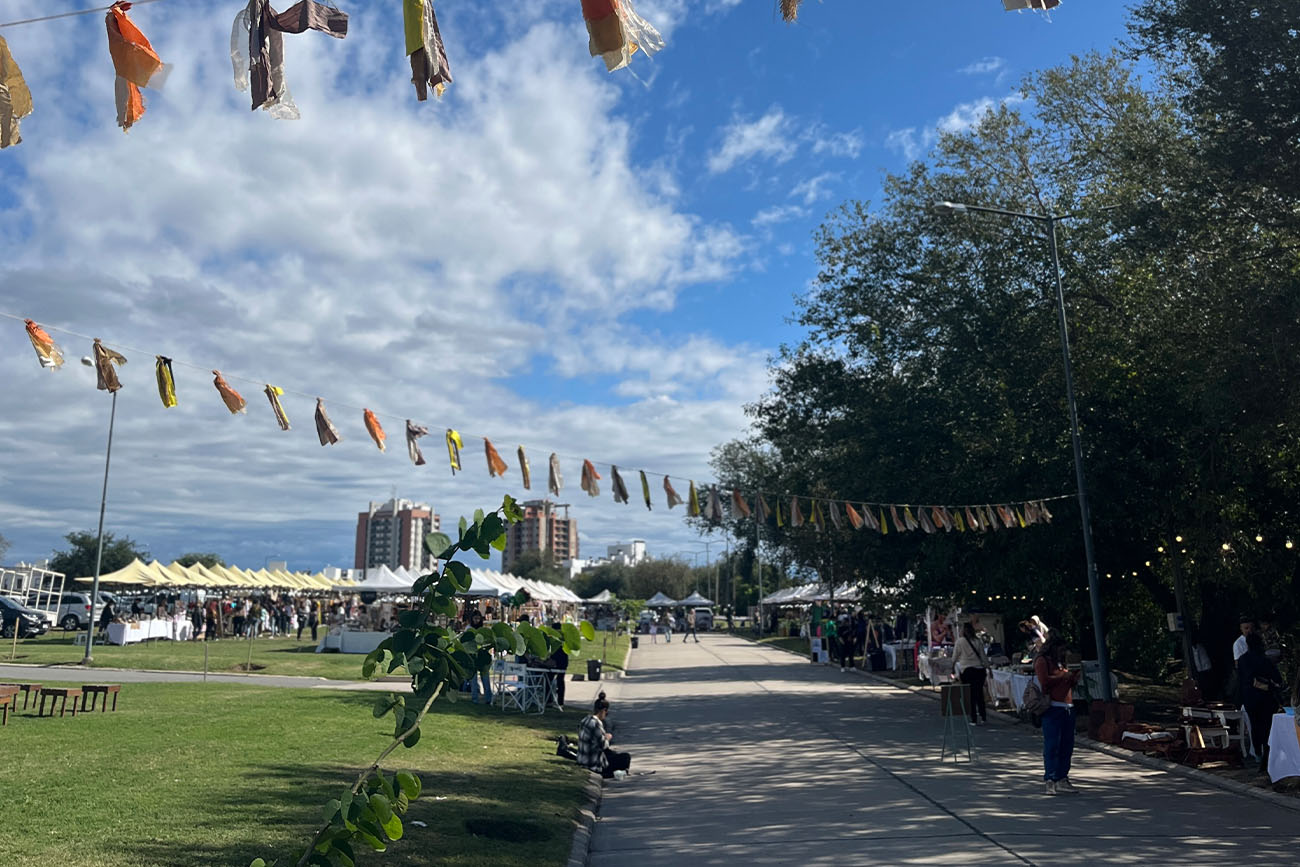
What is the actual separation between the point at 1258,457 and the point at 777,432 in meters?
13.1

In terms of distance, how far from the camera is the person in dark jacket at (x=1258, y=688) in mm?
12625

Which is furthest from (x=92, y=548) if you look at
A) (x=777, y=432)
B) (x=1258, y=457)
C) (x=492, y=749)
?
(x=1258, y=457)

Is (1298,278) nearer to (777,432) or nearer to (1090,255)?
(1090,255)

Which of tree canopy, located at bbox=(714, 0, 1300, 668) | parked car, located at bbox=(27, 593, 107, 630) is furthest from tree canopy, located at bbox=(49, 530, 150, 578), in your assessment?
tree canopy, located at bbox=(714, 0, 1300, 668)

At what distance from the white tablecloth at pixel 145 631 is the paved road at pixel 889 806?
81.9 ft

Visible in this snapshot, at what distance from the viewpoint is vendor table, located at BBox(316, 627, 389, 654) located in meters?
34.1

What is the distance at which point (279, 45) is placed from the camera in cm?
477

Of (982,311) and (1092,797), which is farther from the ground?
(982,311)

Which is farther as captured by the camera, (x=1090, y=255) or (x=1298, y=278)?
(x=1090, y=255)

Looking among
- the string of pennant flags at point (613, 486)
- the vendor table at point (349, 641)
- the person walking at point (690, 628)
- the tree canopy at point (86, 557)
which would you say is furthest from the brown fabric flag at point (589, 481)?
the tree canopy at point (86, 557)

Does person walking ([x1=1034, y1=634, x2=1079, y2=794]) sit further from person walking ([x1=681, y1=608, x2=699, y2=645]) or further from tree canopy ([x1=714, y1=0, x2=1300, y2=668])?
person walking ([x1=681, y1=608, x2=699, y2=645])

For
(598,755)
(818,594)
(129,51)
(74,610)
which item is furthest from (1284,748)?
(74,610)

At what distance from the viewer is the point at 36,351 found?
9156mm

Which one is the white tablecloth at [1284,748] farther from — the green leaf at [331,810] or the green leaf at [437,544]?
the green leaf at [331,810]
